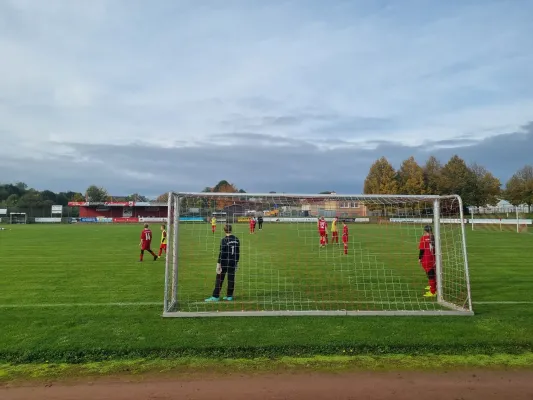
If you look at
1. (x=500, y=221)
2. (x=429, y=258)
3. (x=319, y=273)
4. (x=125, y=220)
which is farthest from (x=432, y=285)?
(x=125, y=220)

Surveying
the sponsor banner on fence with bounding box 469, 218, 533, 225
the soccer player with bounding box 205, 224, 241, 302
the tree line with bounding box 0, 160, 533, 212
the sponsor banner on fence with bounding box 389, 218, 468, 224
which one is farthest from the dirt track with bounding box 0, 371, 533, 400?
the tree line with bounding box 0, 160, 533, 212

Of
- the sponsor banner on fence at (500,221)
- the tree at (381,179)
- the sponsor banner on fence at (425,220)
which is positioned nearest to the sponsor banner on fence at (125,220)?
the tree at (381,179)

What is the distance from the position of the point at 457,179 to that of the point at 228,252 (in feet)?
189

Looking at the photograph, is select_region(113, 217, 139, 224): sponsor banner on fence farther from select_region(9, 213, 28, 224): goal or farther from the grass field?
the grass field

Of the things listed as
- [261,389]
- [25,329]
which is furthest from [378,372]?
[25,329]

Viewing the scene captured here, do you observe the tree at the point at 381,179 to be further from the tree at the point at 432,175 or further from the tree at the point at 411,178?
the tree at the point at 432,175

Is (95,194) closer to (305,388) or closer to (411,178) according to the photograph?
(411,178)

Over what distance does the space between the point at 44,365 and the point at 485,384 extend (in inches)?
223

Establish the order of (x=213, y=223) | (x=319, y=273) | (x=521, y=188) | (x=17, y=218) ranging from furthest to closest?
(x=17, y=218) < (x=521, y=188) < (x=319, y=273) < (x=213, y=223)

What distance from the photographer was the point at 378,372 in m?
5.36

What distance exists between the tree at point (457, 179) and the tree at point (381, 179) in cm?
713

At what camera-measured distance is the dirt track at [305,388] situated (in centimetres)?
471

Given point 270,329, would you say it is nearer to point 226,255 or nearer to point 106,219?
point 226,255

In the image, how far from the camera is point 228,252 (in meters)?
8.95
